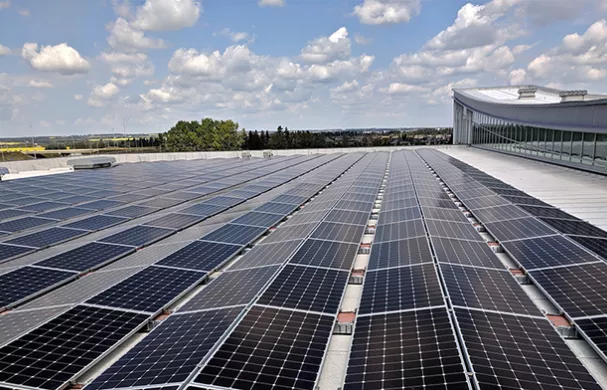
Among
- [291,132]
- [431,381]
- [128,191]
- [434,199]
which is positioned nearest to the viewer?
[431,381]

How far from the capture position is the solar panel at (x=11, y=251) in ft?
52.2

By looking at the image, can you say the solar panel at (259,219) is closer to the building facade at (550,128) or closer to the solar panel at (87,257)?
the solar panel at (87,257)

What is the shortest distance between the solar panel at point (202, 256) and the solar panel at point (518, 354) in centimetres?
879

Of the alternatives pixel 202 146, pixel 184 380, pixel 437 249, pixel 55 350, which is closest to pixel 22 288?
pixel 55 350

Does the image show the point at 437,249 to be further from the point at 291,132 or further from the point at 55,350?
the point at 291,132

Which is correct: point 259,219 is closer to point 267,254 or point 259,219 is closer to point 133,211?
point 267,254

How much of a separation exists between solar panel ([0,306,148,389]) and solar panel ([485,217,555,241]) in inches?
526

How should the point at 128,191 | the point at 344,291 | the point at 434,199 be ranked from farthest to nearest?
the point at 128,191 < the point at 434,199 < the point at 344,291

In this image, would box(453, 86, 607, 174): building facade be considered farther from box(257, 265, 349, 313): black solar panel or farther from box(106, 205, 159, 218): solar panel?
box(106, 205, 159, 218): solar panel

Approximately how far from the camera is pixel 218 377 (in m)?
6.75

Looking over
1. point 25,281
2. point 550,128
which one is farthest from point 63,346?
point 550,128

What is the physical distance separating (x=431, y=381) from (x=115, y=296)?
364 inches

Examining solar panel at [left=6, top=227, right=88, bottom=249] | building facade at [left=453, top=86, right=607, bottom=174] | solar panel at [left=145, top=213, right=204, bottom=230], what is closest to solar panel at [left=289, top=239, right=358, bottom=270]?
solar panel at [left=145, top=213, right=204, bottom=230]

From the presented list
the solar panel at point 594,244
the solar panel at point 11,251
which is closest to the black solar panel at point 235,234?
the solar panel at point 11,251
